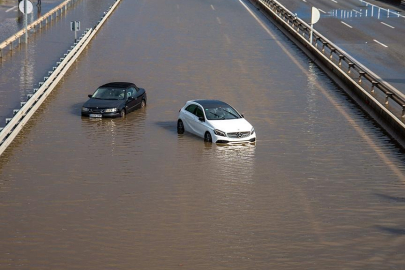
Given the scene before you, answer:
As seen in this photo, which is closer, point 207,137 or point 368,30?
point 207,137

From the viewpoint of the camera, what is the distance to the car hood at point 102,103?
1235 inches

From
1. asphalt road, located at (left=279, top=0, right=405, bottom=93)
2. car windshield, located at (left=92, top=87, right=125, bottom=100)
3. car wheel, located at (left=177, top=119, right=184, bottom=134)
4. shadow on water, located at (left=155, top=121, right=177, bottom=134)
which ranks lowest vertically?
shadow on water, located at (left=155, top=121, right=177, bottom=134)

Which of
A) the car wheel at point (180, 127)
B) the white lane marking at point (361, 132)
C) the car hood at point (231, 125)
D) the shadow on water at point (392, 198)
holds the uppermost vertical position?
the car hood at point (231, 125)

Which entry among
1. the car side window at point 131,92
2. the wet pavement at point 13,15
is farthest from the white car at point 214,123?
the wet pavement at point 13,15

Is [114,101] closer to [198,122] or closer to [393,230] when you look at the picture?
[198,122]

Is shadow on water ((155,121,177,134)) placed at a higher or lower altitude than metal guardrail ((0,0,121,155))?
lower

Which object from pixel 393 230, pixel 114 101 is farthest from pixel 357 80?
pixel 393 230

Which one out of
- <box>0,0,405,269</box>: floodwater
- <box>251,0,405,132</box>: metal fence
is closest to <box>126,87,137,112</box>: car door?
<box>0,0,405,269</box>: floodwater

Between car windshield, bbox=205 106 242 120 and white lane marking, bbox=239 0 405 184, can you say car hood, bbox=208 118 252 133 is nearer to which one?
car windshield, bbox=205 106 242 120

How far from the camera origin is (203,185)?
2223cm

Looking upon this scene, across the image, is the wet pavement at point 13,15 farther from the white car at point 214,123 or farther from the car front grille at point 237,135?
the car front grille at point 237,135

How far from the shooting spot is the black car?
102 feet

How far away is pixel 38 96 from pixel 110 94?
2.81 metres

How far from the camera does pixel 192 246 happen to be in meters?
17.3
